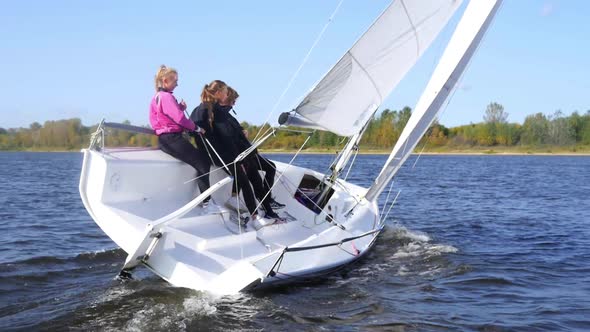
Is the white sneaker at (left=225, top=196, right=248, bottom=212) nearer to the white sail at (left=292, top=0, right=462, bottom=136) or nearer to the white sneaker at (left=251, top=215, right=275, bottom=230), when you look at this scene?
the white sneaker at (left=251, top=215, right=275, bottom=230)

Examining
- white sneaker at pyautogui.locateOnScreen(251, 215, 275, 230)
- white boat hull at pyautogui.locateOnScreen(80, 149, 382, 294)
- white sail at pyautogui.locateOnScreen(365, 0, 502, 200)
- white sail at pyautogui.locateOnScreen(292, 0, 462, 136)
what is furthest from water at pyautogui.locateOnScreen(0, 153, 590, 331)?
white sail at pyautogui.locateOnScreen(292, 0, 462, 136)

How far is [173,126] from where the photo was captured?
813 cm

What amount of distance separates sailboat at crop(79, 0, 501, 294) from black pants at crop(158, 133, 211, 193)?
0.15 meters

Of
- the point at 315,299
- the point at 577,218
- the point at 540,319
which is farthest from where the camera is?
the point at 577,218

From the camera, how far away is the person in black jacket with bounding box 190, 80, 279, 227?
8.48m

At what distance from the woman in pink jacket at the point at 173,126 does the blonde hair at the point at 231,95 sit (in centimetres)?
69

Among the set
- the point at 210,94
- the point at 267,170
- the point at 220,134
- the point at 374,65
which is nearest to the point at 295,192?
the point at 267,170

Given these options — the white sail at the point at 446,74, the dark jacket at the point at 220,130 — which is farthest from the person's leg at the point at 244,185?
the white sail at the point at 446,74

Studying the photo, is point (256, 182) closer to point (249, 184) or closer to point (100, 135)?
point (249, 184)

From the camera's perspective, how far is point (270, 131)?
8383mm

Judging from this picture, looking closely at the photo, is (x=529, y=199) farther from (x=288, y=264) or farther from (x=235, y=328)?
(x=235, y=328)

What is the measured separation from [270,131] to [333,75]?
1.29 m

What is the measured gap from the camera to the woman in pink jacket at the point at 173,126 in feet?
25.9

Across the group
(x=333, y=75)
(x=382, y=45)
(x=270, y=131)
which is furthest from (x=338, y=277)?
(x=382, y=45)
